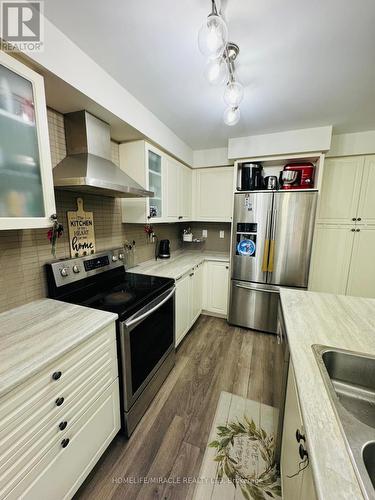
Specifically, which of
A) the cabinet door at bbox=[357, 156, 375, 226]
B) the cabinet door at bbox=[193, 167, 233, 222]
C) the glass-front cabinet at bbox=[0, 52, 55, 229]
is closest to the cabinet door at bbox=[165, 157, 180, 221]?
the cabinet door at bbox=[193, 167, 233, 222]

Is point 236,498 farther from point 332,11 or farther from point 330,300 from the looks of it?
point 332,11

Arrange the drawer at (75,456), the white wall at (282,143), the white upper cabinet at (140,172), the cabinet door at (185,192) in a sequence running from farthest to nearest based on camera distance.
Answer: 1. the cabinet door at (185,192)
2. the white wall at (282,143)
3. the white upper cabinet at (140,172)
4. the drawer at (75,456)

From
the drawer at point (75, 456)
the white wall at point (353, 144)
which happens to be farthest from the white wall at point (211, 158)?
the drawer at point (75, 456)

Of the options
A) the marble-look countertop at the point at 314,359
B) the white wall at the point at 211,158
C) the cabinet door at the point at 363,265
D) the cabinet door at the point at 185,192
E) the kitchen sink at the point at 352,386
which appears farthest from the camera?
the white wall at the point at 211,158

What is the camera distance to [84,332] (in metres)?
1.02

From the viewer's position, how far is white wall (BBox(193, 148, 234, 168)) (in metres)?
2.94

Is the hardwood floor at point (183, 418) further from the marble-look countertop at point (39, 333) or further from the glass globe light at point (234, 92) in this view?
the glass globe light at point (234, 92)

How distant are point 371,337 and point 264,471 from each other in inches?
39.7

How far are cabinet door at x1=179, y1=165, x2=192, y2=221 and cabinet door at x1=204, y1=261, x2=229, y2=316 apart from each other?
2.56 ft

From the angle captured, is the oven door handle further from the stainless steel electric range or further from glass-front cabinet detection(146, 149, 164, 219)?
glass-front cabinet detection(146, 149, 164, 219)

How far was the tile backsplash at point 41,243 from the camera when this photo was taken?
1247mm

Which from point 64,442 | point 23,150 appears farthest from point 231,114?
point 64,442

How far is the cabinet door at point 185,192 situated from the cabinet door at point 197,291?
776 mm

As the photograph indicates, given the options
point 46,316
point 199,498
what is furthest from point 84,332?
point 199,498
